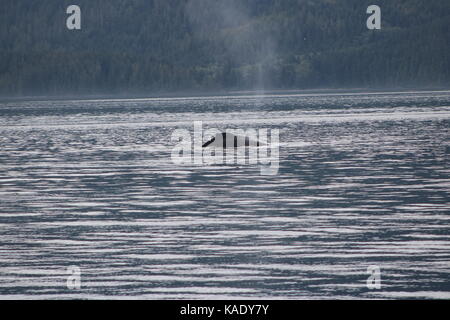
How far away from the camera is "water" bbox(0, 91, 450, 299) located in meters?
23.3

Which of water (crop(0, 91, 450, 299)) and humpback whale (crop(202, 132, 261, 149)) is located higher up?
water (crop(0, 91, 450, 299))

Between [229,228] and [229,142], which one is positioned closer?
[229,228]

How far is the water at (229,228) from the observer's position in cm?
2327

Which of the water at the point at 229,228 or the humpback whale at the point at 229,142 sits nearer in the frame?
the water at the point at 229,228

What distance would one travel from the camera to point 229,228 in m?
31.2

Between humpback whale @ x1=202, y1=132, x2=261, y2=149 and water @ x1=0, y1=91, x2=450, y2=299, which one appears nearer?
water @ x1=0, y1=91, x2=450, y2=299

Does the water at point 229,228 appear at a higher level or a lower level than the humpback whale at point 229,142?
higher

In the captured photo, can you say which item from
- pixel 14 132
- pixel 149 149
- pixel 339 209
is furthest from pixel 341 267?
pixel 14 132

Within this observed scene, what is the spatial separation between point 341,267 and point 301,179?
20.6 m

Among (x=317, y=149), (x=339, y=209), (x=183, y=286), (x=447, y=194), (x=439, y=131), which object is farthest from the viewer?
(x=439, y=131)

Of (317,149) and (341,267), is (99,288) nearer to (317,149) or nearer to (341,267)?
(341,267)

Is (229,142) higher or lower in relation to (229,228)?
lower

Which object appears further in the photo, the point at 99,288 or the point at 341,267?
the point at 341,267

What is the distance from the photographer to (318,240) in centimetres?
2847
